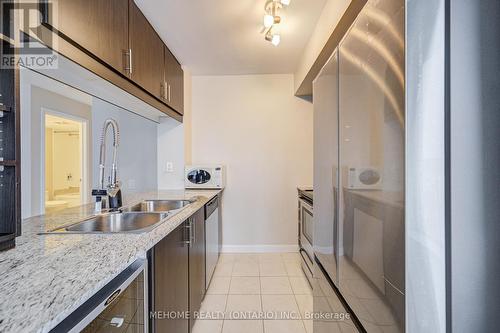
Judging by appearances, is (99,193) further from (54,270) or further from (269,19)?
(269,19)

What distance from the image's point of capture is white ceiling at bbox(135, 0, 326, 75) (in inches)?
72.0

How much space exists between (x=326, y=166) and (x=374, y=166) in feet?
1.67

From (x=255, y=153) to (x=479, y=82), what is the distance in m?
2.78

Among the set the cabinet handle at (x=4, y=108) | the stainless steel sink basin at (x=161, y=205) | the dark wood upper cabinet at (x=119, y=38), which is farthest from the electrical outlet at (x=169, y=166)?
the cabinet handle at (x=4, y=108)

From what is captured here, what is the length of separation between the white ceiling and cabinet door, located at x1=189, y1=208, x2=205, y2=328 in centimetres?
157

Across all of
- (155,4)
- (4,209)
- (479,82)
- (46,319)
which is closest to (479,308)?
(479,82)

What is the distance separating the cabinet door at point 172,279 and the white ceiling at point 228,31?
1.61 meters

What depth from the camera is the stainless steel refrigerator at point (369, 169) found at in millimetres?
682

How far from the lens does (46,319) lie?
0.49 meters

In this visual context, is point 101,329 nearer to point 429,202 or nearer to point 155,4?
point 429,202

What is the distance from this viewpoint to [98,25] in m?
1.30

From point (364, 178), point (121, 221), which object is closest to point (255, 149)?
point (121, 221)

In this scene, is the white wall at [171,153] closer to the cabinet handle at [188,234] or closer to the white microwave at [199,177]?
the white microwave at [199,177]

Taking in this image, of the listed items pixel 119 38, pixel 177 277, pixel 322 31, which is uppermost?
pixel 322 31
